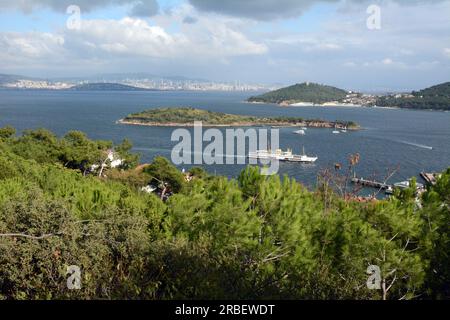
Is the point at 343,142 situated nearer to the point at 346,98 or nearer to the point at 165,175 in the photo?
the point at 165,175

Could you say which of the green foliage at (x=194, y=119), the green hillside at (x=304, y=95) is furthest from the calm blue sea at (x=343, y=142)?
the green hillside at (x=304, y=95)

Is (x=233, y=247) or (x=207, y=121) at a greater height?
(x=207, y=121)

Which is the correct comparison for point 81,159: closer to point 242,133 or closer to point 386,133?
point 242,133

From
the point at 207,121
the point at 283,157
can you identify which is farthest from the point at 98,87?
the point at 283,157

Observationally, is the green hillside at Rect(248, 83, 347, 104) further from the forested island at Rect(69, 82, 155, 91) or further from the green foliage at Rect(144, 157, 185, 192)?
the forested island at Rect(69, 82, 155, 91)

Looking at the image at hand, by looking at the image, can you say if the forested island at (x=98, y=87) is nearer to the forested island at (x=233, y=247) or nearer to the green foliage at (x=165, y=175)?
the green foliage at (x=165, y=175)
